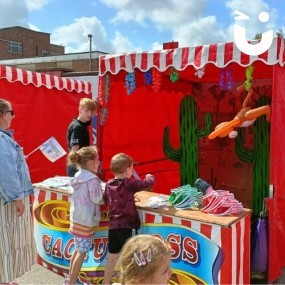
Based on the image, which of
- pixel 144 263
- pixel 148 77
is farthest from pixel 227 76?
pixel 144 263

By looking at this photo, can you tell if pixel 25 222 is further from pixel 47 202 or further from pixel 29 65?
pixel 29 65

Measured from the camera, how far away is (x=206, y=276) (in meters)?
2.75

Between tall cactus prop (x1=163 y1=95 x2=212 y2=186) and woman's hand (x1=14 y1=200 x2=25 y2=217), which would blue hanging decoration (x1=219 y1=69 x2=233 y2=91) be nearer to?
tall cactus prop (x1=163 y1=95 x2=212 y2=186)

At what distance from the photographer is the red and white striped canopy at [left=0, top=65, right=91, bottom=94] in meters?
5.89

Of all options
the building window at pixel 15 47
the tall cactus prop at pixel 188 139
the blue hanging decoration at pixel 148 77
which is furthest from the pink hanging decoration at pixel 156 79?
the building window at pixel 15 47

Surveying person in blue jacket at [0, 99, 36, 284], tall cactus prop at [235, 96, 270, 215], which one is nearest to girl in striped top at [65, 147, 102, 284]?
person in blue jacket at [0, 99, 36, 284]

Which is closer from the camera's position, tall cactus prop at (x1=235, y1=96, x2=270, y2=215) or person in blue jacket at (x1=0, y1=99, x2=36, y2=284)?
person in blue jacket at (x1=0, y1=99, x2=36, y2=284)

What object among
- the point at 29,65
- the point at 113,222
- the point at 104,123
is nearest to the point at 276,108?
the point at 113,222

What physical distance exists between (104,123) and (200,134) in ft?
5.11

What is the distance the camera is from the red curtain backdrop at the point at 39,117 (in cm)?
619

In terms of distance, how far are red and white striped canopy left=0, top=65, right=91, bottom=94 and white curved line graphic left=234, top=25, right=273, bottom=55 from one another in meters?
3.81

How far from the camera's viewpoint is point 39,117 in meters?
6.65

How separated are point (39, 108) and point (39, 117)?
16 cm

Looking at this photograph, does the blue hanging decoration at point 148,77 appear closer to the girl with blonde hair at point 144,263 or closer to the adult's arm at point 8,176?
the adult's arm at point 8,176
